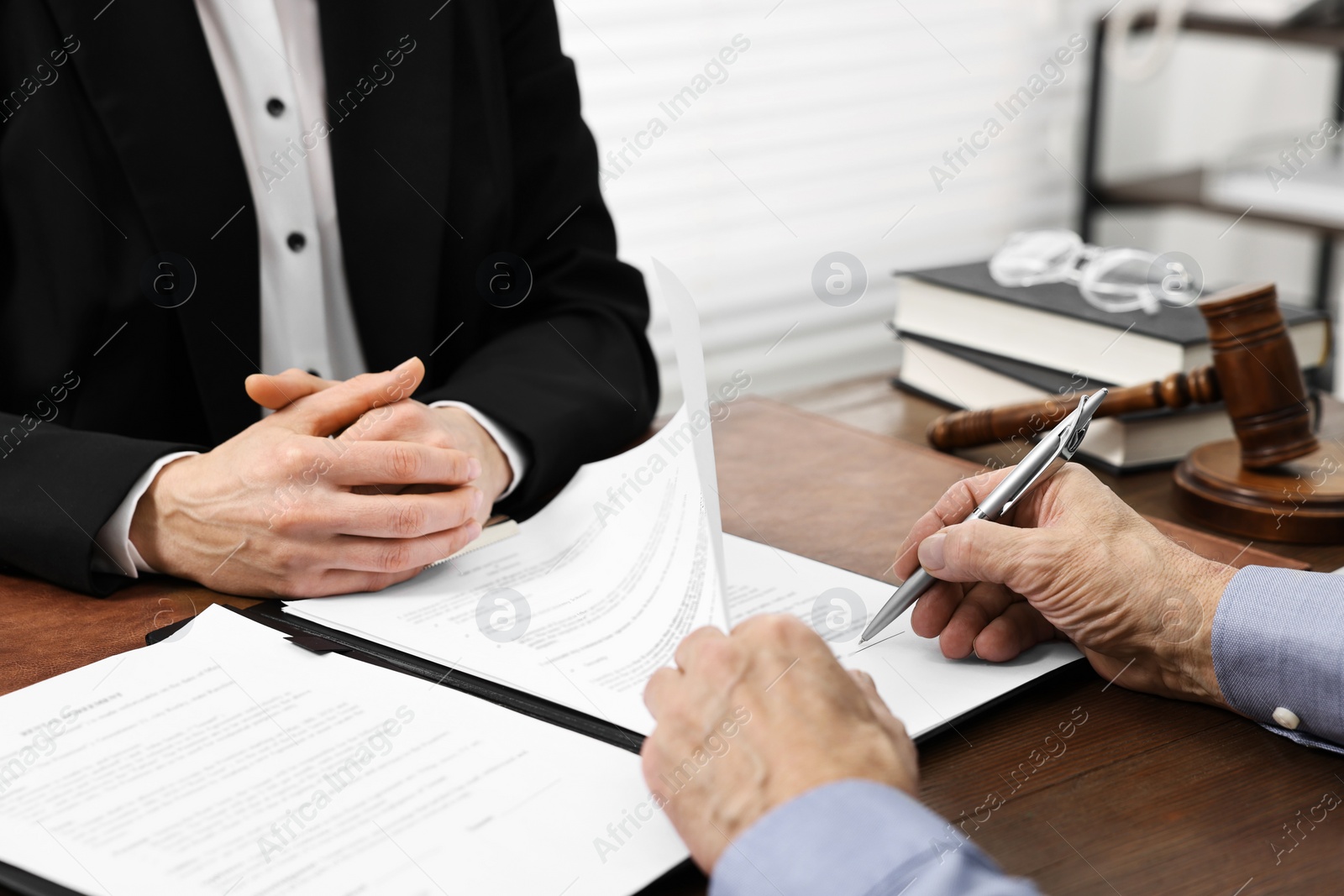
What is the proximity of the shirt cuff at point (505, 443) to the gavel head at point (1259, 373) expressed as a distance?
69 centimetres

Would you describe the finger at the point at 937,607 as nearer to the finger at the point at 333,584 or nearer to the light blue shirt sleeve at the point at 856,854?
the light blue shirt sleeve at the point at 856,854

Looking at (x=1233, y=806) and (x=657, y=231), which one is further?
(x=657, y=231)

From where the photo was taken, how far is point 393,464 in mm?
1021

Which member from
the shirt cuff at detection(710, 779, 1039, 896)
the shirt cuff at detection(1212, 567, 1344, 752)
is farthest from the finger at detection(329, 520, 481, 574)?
the shirt cuff at detection(1212, 567, 1344, 752)

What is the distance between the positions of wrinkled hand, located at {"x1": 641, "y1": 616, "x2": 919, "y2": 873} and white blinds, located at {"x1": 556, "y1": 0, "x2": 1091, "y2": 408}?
1.67m

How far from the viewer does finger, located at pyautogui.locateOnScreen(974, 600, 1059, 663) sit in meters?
0.84

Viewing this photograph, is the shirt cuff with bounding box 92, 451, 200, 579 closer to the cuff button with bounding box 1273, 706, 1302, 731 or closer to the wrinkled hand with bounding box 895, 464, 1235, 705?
the wrinkled hand with bounding box 895, 464, 1235, 705

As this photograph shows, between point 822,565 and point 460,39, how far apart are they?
2.92ft

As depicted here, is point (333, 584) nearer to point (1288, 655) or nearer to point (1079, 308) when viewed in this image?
point (1288, 655)

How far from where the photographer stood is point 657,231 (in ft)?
7.75

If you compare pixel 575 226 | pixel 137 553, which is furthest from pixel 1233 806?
pixel 575 226

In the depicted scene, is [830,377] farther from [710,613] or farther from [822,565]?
[710,613]

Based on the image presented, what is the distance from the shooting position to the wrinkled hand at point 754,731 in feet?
2.08

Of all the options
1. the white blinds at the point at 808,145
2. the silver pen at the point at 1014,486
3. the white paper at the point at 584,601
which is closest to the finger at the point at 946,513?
the silver pen at the point at 1014,486
